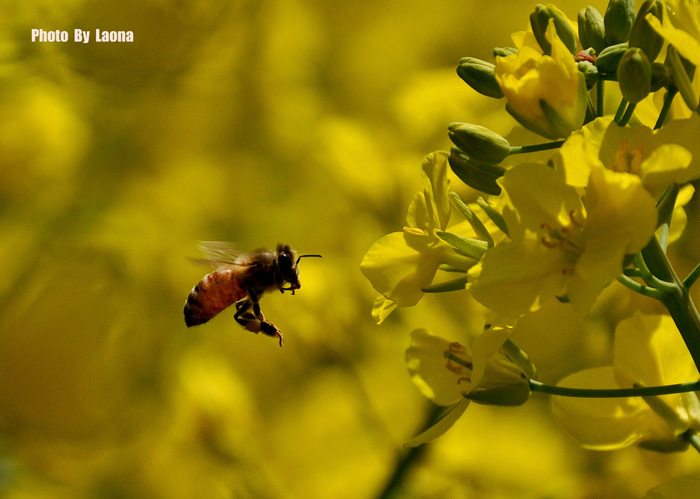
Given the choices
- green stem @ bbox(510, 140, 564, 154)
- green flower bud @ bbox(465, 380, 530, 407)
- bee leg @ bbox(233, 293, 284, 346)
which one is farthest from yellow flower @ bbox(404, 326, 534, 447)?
bee leg @ bbox(233, 293, 284, 346)

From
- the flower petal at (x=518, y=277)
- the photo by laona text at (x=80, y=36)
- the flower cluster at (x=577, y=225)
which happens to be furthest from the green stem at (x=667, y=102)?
the photo by laona text at (x=80, y=36)

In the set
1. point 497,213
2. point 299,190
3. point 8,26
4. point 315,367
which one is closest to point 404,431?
point 315,367

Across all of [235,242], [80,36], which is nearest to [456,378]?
[235,242]

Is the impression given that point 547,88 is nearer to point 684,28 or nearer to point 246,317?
point 684,28

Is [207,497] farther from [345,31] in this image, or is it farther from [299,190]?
[345,31]

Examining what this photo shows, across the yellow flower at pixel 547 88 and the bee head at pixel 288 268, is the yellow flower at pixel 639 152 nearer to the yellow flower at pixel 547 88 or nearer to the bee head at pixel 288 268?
the yellow flower at pixel 547 88

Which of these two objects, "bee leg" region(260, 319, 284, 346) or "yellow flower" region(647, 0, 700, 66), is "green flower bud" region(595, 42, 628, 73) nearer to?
"yellow flower" region(647, 0, 700, 66)

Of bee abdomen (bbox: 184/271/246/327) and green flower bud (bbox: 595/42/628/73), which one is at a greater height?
green flower bud (bbox: 595/42/628/73)
